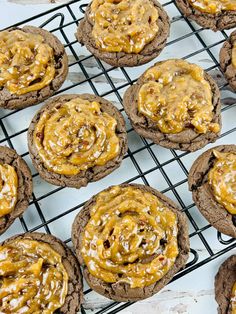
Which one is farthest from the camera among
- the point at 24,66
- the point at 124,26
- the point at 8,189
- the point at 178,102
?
the point at 124,26

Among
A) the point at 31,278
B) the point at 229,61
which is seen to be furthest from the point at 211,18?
the point at 31,278

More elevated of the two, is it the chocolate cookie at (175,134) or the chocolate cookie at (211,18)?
the chocolate cookie at (211,18)

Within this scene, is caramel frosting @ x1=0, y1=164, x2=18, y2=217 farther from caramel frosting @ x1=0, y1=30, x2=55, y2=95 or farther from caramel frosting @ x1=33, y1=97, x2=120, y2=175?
caramel frosting @ x1=0, y1=30, x2=55, y2=95

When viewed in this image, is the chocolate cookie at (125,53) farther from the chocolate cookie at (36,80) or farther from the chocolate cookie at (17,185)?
the chocolate cookie at (17,185)

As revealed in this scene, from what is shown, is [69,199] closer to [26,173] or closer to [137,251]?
[26,173]

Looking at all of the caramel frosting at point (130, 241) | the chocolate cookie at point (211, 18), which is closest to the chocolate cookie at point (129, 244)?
the caramel frosting at point (130, 241)

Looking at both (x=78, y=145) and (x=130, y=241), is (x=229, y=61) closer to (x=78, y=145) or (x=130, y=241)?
(x=78, y=145)

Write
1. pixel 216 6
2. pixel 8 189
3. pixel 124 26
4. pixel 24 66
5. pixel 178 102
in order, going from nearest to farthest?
1. pixel 8 189
2. pixel 178 102
3. pixel 24 66
4. pixel 124 26
5. pixel 216 6

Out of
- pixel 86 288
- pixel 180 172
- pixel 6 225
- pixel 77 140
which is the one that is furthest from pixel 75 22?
pixel 86 288
